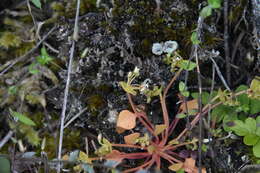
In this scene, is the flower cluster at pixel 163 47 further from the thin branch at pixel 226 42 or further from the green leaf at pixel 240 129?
the green leaf at pixel 240 129

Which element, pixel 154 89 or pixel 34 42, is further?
pixel 34 42

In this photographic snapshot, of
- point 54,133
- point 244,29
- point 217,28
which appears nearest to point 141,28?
point 217,28

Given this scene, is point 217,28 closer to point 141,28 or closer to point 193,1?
point 193,1

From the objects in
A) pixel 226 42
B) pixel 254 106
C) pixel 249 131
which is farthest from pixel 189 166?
pixel 226 42

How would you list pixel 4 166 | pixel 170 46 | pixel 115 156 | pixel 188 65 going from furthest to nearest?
1. pixel 170 46
2. pixel 115 156
3. pixel 188 65
4. pixel 4 166

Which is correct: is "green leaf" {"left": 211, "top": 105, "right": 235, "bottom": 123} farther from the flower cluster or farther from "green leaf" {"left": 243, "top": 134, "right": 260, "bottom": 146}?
the flower cluster

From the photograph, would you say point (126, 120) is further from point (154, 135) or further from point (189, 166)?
point (189, 166)
